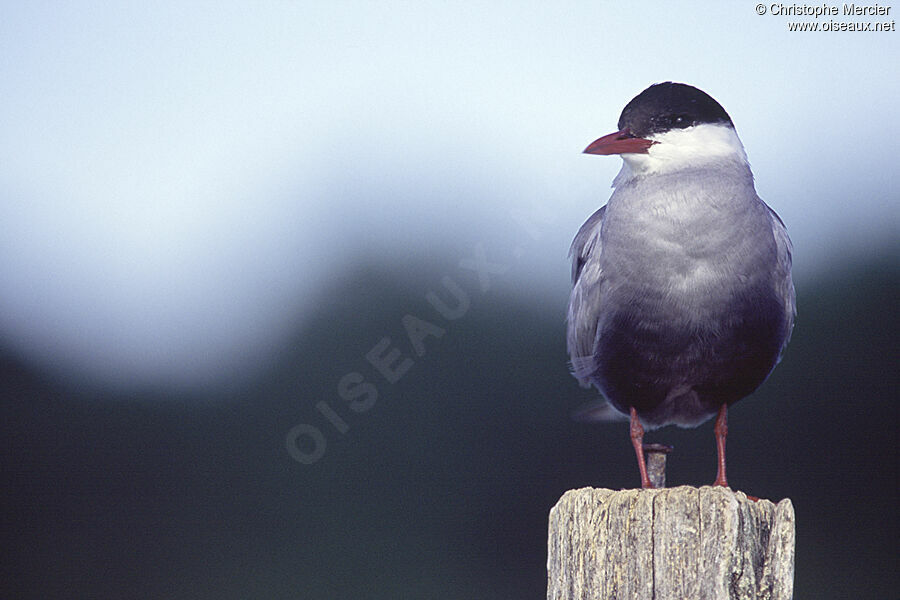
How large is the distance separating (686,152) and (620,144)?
284 mm

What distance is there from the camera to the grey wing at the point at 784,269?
168 inches

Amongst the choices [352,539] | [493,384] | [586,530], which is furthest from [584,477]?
[586,530]

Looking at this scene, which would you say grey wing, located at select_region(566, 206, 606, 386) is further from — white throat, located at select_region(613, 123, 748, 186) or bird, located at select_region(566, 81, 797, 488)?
white throat, located at select_region(613, 123, 748, 186)

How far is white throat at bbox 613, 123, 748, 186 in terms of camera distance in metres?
4.23

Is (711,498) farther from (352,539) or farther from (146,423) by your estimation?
(146,423)

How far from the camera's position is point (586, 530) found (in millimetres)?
3137

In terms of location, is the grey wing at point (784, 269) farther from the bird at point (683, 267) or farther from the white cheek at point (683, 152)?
the white cheek at point (683, 152)

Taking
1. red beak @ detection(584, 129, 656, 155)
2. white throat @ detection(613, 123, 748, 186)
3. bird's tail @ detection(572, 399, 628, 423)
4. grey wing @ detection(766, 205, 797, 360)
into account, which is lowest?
bird's tail @ detection(572, 399, 628, 423)

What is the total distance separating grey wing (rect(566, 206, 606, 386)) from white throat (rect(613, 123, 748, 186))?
404 millimetres

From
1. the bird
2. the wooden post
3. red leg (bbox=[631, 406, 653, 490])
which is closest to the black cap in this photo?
the bird

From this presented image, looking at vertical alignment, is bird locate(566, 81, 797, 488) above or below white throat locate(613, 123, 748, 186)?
below

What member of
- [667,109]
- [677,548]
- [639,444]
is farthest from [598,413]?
[677,548]

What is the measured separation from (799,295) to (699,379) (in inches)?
229

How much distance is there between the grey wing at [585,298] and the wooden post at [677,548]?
1.44m
